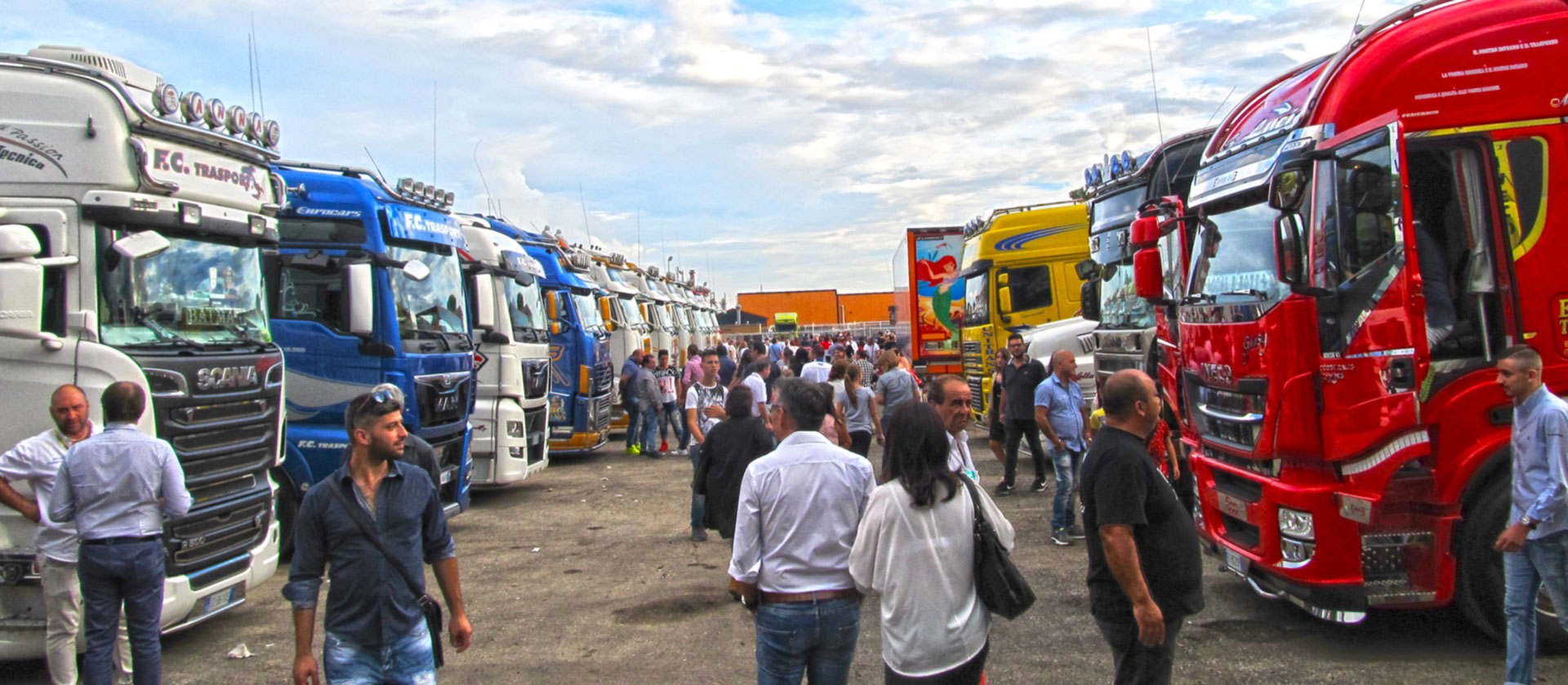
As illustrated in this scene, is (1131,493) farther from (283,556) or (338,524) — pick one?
(283,556)

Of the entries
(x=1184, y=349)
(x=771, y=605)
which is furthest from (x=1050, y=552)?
(x=771, y=605)

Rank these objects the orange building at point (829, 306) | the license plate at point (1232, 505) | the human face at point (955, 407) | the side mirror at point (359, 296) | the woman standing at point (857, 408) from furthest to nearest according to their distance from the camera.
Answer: the orange building at point (829, 306), the woman standing at point (857, 408), the side mirror at point (359, 296), the license plate at point (1232, 505), the human face at point (955, 407)

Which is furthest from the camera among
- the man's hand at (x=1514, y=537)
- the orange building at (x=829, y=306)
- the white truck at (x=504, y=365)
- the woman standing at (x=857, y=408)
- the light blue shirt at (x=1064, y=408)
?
the orange building at (x=829, y=306)

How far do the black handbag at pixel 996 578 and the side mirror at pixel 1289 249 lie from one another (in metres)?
3.16

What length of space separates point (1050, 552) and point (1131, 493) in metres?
5.21

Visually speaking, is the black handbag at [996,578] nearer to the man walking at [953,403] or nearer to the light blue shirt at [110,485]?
the man walking at [953,403]

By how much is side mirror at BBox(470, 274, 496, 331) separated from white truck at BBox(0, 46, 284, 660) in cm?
443

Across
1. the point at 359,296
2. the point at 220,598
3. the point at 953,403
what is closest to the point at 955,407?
the point at 953,403

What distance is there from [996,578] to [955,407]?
39.7 inches

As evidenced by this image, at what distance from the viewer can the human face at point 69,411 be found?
5.35m

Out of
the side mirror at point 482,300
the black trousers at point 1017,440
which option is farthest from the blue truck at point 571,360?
the black trousers at point 1017,440

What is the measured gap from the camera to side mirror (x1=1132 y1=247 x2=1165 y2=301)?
8.24 m

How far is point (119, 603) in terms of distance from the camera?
518 centimetres

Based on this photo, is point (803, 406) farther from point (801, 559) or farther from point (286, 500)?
point (286, 500)
